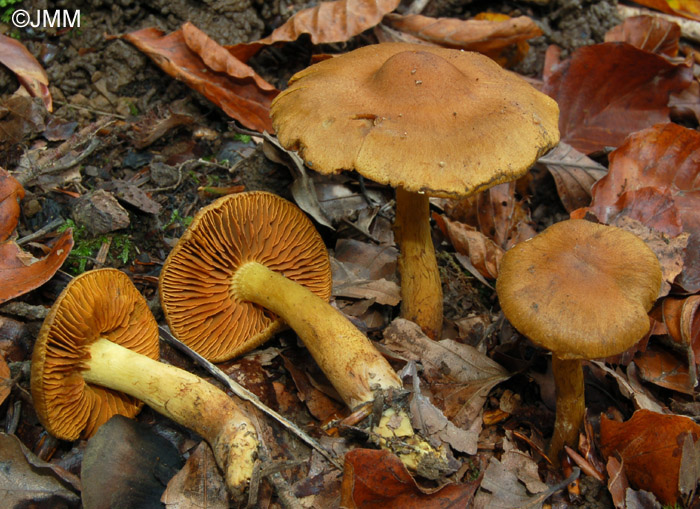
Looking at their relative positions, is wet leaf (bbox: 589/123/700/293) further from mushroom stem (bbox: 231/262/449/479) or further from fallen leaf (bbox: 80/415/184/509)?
fallen leaf (bbox: 80/415/184/509)

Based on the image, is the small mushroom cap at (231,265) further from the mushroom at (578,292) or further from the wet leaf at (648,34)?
the wet leaf at (648,34)

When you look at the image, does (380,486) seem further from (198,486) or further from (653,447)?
(653,447)

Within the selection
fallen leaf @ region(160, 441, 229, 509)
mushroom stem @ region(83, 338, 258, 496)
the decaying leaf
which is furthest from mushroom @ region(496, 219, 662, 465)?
fallen leaf @ region(160, 441, 229, 509)

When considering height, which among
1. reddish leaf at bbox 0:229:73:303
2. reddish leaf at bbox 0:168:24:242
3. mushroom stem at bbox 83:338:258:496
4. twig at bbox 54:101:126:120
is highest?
twig at bbox 54:101:126:120

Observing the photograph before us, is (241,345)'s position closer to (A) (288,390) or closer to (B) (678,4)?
(A) (288,390)

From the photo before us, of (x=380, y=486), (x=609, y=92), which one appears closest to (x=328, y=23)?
(x=609, y=92)
